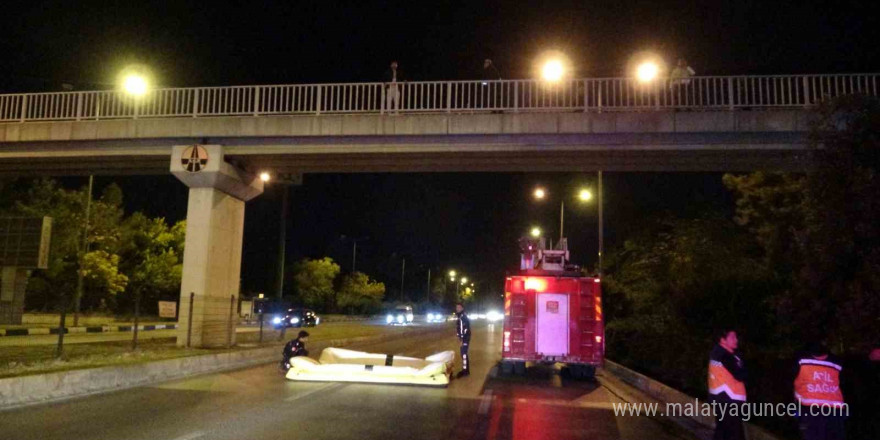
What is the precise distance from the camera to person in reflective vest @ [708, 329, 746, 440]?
7.83 metres

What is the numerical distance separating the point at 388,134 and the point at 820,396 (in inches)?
621

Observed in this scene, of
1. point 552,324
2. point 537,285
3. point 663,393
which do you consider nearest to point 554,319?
point 552,324

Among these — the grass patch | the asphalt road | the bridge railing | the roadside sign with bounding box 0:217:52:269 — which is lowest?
the asphalt road

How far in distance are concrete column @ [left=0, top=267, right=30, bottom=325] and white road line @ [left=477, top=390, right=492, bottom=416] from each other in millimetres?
28240

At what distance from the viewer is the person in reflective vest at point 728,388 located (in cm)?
783

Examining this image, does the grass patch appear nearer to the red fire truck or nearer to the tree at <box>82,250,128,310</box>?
the red fire truck

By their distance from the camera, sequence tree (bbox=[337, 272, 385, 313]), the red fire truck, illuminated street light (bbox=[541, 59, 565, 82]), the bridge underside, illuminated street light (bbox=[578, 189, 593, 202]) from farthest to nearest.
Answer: tree (bbox=[337, 272, 385, 313])
illuminated street light (bbox=[578, 189, 593, 202])
illuminated street light (bbox=[541, 59, 565, 82])
the bridge underside
the red fire truck

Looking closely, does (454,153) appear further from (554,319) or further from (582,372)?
(582,372)

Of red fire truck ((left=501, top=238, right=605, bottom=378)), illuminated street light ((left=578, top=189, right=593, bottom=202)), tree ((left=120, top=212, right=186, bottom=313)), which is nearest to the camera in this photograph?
red fire truck ((left=501, top=238, right=605, bottom=378))

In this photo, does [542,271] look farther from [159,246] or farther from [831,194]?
[159,246]

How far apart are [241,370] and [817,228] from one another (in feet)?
47.6

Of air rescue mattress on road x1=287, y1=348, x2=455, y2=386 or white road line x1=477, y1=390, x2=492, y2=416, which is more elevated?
air rescue mattress on road x1=287, y1=348, x2=455, y2=386
